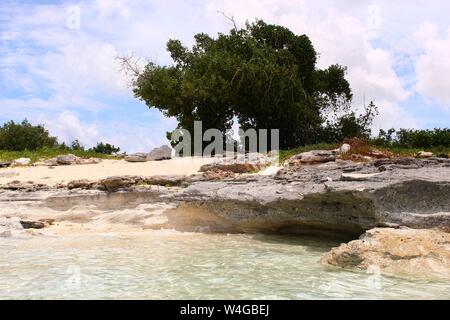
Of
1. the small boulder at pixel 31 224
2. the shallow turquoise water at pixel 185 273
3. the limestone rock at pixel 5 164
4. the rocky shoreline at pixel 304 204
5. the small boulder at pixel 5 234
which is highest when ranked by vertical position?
the limestone rock at pixel 5 164

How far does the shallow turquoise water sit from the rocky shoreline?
1.78 ft

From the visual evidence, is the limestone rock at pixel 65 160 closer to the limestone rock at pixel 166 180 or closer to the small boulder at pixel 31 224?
the limestone rock at pixel 166 180

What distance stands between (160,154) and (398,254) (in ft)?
54.3

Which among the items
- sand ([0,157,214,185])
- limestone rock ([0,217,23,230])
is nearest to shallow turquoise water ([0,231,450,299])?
limestone rock ([0,217,23,230])

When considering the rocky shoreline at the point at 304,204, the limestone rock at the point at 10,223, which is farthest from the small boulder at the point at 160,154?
the limestone rock at the point at 10,223

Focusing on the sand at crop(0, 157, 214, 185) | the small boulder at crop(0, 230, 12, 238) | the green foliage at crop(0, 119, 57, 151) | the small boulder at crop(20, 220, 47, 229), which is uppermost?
the green foliage at crop(0, 119, 57, 151)

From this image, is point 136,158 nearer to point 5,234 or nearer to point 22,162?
point 22,162

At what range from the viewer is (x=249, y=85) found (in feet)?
79.5

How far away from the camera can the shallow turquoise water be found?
5.62 metres

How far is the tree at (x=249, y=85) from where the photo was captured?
79.8ft

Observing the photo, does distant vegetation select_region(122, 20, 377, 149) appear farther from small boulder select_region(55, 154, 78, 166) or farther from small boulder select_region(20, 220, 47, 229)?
small boulder select_region(20, 220, 47, 229)

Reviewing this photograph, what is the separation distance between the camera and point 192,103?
26.5 metres

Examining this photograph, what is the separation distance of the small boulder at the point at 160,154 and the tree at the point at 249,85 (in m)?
3.43
